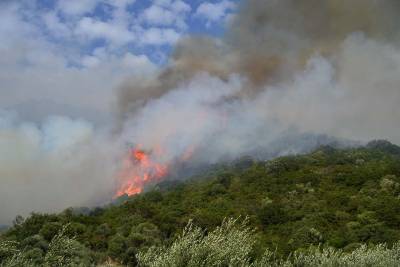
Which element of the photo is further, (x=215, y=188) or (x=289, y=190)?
(x=215, y=188)

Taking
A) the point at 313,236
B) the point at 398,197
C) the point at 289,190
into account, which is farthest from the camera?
the point at 289,190

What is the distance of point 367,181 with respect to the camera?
135125mm

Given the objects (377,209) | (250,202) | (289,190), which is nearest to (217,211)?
(250,202)

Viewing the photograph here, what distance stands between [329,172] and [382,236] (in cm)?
7287

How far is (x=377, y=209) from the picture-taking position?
105 meters

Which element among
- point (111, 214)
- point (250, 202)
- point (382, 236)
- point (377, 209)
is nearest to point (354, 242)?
point (382, 236)

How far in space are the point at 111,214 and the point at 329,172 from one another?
70.9 m

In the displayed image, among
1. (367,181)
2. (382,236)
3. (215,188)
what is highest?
(215,188)

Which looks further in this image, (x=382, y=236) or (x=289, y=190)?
(x=289, y=190)

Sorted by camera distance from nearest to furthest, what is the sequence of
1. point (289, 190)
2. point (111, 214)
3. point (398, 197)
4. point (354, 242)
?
point (354, 242) < point (398, 197) < point (111, 214) < point (289, 190)

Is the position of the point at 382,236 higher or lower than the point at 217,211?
lower

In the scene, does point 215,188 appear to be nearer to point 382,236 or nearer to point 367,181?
point 367,181

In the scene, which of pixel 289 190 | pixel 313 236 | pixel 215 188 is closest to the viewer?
pixel 313 236

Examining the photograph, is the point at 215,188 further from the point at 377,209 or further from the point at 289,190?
the point at 377,209
